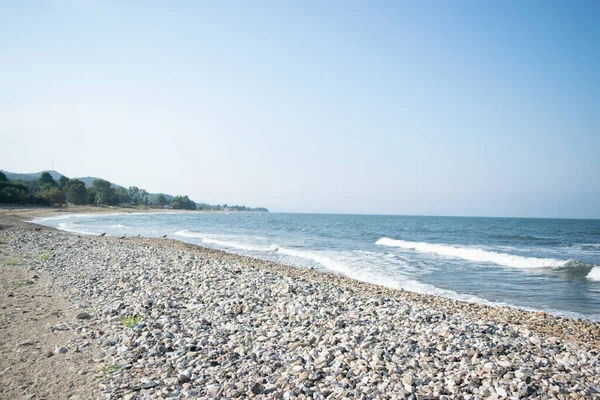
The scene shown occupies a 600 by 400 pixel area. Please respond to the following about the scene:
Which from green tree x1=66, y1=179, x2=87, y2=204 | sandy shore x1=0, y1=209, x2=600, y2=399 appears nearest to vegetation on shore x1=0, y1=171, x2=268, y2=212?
green tree x1=66, y1=179, x2=87, y2=204

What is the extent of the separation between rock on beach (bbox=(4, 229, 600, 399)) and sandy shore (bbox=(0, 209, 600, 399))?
25 mm

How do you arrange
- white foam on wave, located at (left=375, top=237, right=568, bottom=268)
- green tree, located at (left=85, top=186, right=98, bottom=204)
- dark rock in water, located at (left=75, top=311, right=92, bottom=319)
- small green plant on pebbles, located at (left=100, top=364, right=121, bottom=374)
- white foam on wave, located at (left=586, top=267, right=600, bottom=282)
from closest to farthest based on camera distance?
small green plant on pebbles, located at (left=100, top=364, right=121, bottom=374)
dark rock in water, located at (left=75, top=311, right=92, bottom=319)
white foam on wave, located at (left=586, top=267, right=600, bottom=282)
white foam on wave, located at (left=375, top=237, right=568, bottom=268)
green tree, located at (left=85, top=186, right=98, bottom=204)

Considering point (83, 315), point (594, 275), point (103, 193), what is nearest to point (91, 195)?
point (103, 193)

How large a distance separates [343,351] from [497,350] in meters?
2.65

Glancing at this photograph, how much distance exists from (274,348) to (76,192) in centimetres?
12100

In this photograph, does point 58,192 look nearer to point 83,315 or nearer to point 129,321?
point 83,315

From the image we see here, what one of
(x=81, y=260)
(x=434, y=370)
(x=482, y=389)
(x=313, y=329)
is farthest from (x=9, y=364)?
(x=81, y=260)

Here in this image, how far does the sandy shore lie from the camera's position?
493cm

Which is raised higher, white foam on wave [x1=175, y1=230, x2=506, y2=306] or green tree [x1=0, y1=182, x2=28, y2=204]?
green tree [x1=0, y1=182, x2=28, y2=204]

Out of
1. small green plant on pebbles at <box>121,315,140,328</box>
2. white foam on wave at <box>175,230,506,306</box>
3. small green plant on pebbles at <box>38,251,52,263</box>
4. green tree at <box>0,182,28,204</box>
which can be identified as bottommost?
white foam on wave at <box>175,230,506,306</box>

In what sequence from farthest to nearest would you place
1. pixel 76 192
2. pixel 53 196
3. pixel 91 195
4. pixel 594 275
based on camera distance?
pixel 91 195
pixel 76 192
pixel 53 196
pixel 594 275

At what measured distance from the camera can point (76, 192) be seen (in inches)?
4200

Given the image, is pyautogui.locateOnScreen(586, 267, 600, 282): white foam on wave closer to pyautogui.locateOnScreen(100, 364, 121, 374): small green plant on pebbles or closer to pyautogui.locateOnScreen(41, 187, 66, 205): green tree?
pyautogui.locateOnScreen(100, 364, 121, 374): small green plant on pebbles

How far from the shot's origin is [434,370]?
5336mm
